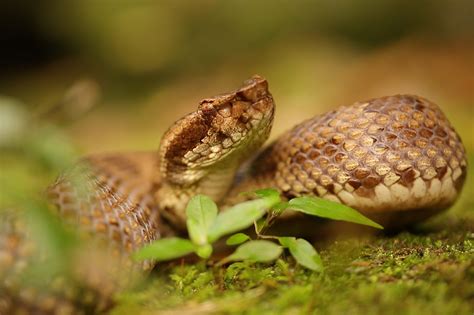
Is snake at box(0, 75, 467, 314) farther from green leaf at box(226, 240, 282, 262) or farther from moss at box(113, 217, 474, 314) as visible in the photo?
green leaf at box(226, 240, 282, 262)

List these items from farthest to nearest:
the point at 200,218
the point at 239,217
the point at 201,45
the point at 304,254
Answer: the point at 201,45, the point at 304,254, the point at 200,218, the point at 239,217

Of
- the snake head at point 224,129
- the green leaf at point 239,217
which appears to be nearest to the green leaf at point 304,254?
the green leaf at point 239,217

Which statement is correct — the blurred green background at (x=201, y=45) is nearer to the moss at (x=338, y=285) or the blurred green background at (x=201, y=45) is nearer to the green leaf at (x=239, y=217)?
the moss at (x=338, y=285)

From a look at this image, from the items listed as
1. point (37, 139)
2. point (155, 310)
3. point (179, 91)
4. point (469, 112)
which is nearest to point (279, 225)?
point (155, 310)

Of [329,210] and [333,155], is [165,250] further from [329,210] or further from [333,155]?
[333,155]

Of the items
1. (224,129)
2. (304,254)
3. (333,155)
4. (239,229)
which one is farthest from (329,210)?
(224,129)

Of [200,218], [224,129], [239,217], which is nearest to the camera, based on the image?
→ [239,217]

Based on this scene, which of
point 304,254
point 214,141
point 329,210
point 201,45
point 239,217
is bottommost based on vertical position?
point 304,254
